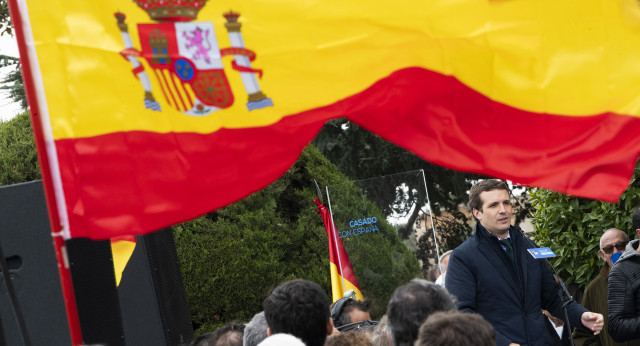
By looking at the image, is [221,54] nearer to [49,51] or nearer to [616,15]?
[49,51]

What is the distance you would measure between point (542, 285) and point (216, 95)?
7.77 feet

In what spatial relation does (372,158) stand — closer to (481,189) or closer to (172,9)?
→ (481,189)

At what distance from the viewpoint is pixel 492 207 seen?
4.93 metres

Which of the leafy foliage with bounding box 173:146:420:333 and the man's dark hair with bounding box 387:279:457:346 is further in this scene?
the leafy foliage with bounding box 173:146:420:333

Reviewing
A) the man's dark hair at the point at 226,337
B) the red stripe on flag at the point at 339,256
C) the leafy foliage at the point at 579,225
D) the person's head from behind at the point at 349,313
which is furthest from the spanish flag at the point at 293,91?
the red stripe on flag at the point at 339,256

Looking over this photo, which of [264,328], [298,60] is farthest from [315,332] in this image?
[298,60]

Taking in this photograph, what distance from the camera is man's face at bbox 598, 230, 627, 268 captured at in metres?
6.46

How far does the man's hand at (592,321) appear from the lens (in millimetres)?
4770

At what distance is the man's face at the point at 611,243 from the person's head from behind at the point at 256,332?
10.8 feet

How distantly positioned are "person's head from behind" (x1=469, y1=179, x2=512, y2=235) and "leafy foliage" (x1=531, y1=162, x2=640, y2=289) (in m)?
2.50

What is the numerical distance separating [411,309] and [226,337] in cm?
130

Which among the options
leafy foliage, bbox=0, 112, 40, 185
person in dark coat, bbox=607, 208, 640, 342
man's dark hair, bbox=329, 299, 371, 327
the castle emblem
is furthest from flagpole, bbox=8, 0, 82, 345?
leafy foliage, bbox=0, 112, 40, 185

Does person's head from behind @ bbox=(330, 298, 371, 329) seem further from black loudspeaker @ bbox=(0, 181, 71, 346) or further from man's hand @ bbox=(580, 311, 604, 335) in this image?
black loudspeaker @ bbox=(0, 181, 71, 346)

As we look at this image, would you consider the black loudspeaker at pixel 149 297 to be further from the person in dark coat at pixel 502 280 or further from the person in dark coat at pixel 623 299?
the person in dark coat at pixel 623 299
